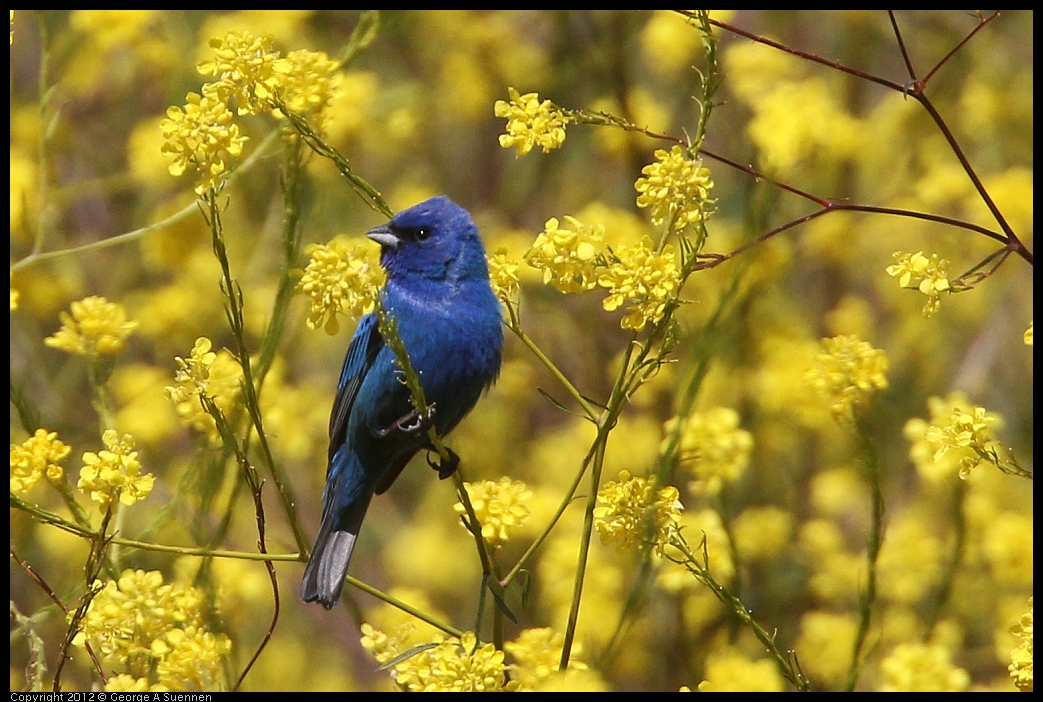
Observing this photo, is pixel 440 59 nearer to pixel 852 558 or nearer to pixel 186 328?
pixel 186 328

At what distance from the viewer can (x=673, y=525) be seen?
256 centimetres

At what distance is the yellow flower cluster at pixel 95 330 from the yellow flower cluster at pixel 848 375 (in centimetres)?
182

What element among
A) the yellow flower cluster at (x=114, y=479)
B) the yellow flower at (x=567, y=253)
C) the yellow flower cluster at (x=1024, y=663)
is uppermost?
the yellow flower at (x=567, y=253)

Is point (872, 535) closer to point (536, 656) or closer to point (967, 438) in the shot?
point (967, 438)

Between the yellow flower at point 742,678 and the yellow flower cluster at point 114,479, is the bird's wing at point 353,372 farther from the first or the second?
the yellow flower at point 742,678

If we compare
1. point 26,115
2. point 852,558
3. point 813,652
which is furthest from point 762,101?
point 26,115

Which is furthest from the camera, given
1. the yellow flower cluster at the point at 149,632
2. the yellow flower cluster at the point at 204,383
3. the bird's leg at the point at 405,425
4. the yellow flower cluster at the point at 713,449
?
the bird's leg at the point at 405,425

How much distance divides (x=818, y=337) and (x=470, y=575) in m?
2.15

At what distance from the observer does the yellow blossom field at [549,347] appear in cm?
257

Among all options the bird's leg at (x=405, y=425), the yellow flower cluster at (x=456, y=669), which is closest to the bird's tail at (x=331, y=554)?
the bird's leg at (x=405, y=425)

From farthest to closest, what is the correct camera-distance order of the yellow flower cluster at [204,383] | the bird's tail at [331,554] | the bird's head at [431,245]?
the bird's head at [431,245] → the bird's tail at [331,554] → the yellow flower cluster at [204,383]

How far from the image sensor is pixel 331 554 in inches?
136

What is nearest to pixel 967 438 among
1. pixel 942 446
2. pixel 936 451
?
pixel 942 446

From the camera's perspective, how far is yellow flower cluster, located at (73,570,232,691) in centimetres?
247
